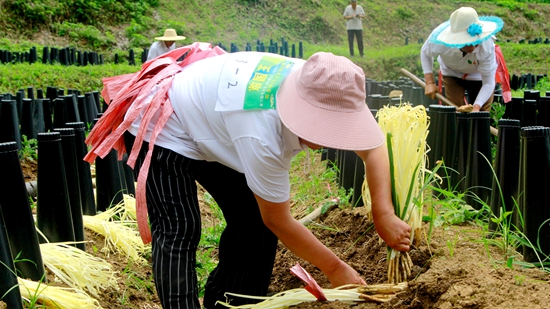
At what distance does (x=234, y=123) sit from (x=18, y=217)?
1277 millimetres

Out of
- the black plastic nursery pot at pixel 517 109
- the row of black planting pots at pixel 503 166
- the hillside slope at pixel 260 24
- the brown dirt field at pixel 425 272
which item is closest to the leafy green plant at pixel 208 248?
the brown dirt field at pixel 425 272

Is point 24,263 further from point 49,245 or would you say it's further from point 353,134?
point 353,134

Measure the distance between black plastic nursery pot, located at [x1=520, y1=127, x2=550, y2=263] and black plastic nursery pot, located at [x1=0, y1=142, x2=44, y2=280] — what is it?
2.27 meters

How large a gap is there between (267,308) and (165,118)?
936 millimetres

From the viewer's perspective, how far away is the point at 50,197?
335cm

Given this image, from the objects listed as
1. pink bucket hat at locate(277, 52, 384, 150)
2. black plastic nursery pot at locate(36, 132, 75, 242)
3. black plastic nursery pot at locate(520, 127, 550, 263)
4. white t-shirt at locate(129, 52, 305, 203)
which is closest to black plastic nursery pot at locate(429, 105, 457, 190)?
black plastic nursery pot at locate(520, 127, 550, 263)

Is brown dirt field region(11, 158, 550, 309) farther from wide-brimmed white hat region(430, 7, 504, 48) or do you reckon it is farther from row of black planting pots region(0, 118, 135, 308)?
wide-brimmed white hat region(430, 7, 504, 48)

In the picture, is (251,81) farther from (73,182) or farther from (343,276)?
(73,182)

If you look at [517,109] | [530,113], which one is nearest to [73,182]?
[530,113]

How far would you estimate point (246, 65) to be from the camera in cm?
241

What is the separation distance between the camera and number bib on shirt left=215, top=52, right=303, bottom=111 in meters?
2.24

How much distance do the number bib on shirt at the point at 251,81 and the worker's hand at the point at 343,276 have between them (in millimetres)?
787

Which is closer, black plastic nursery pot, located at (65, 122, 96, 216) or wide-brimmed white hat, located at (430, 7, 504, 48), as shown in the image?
black plastic nursery pot, located at (65, 122, 96, 216)

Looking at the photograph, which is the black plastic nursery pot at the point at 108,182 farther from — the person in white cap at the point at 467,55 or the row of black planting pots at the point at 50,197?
the person in white cap at the point at 467,55
